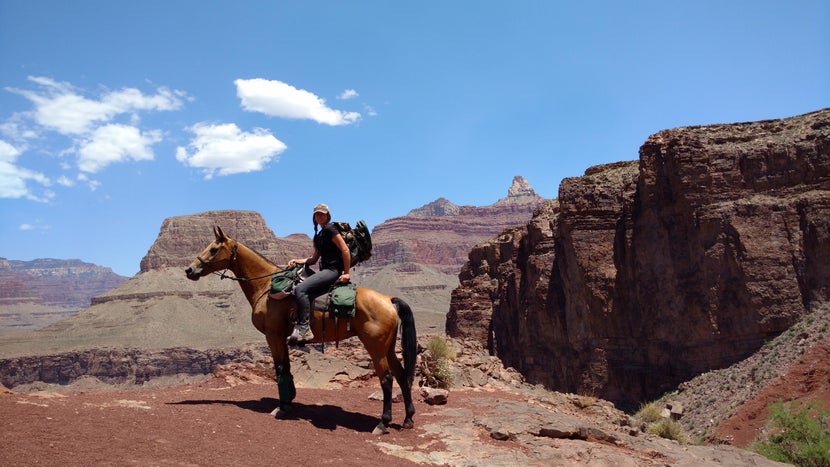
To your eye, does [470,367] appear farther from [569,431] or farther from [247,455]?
[247,455]

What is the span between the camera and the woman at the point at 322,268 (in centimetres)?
949

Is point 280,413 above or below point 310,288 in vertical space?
below

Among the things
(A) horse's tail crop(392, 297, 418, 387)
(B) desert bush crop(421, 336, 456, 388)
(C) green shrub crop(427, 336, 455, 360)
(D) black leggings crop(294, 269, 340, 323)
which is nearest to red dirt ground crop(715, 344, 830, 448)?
(C) green shrub crop(427, 336, 455, 360)

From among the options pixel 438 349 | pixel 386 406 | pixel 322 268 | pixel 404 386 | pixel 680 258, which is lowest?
pixel 386 406

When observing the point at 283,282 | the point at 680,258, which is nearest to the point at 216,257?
the point at 283,282

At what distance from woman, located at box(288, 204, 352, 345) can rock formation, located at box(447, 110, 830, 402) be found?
1305 inches

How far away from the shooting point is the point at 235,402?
10.1 metres

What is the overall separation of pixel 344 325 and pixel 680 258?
118 ft

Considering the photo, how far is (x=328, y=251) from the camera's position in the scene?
10.1 meters

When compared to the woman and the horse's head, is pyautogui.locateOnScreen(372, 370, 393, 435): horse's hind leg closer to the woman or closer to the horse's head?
the woman

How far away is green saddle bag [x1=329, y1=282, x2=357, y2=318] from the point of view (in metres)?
9.55

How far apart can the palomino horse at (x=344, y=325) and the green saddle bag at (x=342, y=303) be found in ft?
0.55

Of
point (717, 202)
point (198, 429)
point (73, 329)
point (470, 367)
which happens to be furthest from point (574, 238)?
point (73, 329)

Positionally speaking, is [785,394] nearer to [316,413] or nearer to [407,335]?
[407,335]
